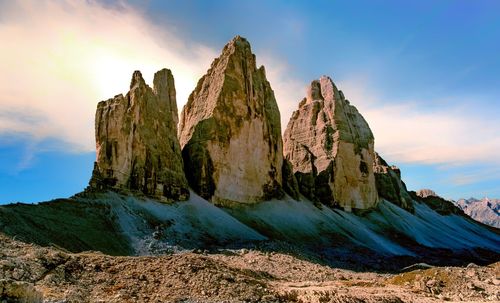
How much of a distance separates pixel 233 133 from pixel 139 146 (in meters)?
18.4

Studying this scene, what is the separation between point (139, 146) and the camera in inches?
1973

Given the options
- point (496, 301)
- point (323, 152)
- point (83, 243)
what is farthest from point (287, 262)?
point (323, 152)

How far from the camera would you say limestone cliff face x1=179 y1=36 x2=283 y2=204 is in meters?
62.2

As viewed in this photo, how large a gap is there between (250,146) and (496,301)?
158 feet

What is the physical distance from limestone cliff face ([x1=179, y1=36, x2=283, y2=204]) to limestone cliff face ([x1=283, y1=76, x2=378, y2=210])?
13951 millimetres

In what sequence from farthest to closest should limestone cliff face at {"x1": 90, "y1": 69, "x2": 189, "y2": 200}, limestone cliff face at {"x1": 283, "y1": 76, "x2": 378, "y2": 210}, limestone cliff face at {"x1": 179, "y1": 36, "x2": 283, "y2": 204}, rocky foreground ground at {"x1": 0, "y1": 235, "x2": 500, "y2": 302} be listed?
limestone cliff face at {"x1": 283, "y1": 76, "x2": 378, "y2": 210} < limestone cliff face at {"x1": 179, "y1": 36, "x2": 283, "y2": 204} < limestone cliff face at {"x1": 90, "y1": 69, "x2": 189, "y2": 200} < rocky foreground ground at {"x1": 0, "y1": 235, "x2": 500, "y2": 302}

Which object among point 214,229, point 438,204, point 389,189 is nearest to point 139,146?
point 214,229

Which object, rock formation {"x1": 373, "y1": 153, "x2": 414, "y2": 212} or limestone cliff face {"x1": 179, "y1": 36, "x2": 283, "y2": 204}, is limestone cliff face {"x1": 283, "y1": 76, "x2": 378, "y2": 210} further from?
rock formation {"x1": 373, "y1": 153, "x2": 414, "y2": 212}

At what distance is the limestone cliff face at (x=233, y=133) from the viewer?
62.2 meters

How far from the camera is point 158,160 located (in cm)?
5269

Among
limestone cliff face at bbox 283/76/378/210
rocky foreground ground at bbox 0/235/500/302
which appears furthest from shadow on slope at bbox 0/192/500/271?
rocky foreground ground at bbox 0/235/500/302

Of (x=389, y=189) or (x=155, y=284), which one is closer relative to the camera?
(x=155, y=284)

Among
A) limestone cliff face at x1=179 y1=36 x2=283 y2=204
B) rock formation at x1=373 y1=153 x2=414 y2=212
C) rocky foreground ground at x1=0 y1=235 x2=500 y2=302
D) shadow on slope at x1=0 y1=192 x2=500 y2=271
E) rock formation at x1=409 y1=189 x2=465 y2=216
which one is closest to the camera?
rocky foreground ground at x1=0 y1=235 x2=500 y2=302

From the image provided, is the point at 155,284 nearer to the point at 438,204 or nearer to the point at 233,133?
the point at 233,133
